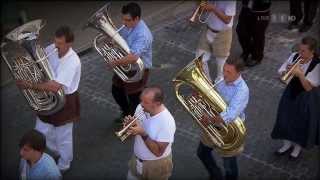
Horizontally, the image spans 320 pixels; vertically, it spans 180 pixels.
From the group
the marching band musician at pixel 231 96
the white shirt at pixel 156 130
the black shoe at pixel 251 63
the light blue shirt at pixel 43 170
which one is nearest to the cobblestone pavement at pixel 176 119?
the black shoe at pixel 251 63

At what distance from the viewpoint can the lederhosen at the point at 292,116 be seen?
274 inches

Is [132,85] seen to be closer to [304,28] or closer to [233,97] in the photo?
[233,97]

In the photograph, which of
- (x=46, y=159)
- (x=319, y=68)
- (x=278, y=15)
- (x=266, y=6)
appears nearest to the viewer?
(x=46, y=159)

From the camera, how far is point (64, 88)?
667cm

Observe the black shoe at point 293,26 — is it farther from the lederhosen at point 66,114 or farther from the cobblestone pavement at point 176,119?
the lederhosen at point 66,114

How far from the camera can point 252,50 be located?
9383 mm

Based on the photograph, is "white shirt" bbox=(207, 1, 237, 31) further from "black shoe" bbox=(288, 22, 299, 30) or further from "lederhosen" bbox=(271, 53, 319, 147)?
"black shoe" bbox=(288, 22, 299, 30)

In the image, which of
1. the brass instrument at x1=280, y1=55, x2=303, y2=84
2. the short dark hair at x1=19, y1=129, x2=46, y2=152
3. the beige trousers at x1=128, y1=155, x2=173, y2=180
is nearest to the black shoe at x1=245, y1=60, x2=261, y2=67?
the brass instrument at x1=280, y1=55, x2=303, y2=84

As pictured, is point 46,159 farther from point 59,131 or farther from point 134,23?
point 134,23

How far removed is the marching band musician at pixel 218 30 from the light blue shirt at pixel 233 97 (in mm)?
1843

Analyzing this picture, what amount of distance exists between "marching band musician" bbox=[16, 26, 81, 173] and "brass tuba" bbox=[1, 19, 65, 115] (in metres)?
0.08

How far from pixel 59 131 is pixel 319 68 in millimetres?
2900

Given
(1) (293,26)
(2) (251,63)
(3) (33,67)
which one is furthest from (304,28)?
(3) (33,67)

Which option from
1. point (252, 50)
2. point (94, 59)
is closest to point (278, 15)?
point (252, 50)
